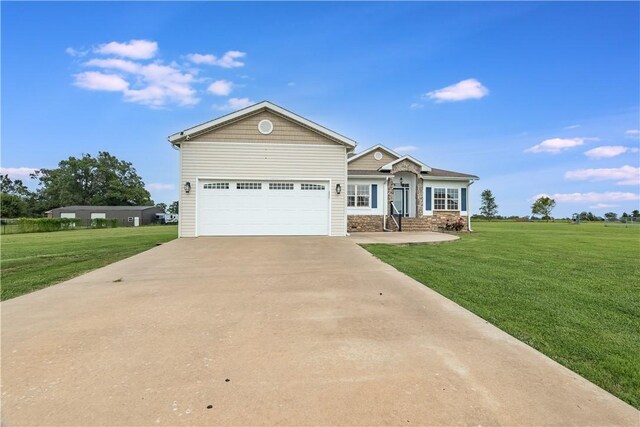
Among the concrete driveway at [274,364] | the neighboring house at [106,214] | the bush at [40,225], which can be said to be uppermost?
the neighboring house at [106,214]

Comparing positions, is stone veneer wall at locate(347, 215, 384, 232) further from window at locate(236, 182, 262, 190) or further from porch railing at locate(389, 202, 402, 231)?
window at locate(236, 182, 262, 190)

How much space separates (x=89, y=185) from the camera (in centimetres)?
6269

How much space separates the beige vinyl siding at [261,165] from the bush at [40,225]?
80.0 feet

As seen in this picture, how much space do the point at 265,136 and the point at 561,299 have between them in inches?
465

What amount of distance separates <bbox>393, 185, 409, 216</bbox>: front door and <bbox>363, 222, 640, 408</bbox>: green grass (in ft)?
34.8

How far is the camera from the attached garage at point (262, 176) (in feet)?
44.9

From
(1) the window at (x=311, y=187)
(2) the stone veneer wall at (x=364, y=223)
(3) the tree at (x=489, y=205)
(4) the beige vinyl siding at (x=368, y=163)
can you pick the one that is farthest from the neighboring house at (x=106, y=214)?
(3) the tree at (x=489, y=205)

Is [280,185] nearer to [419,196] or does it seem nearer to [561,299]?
[419,196]

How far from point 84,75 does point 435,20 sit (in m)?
16.1

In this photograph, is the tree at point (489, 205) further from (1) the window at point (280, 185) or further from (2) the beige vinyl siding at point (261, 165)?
(1) the window at point (280, 185)

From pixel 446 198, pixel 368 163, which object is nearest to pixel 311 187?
pixel 368 163

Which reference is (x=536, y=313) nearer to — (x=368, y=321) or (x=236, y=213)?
(x=368, y=321)

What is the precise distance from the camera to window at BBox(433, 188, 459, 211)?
19706 millimetres

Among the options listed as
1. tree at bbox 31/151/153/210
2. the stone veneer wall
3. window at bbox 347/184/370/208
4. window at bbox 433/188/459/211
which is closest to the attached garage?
the stone veneer wall
